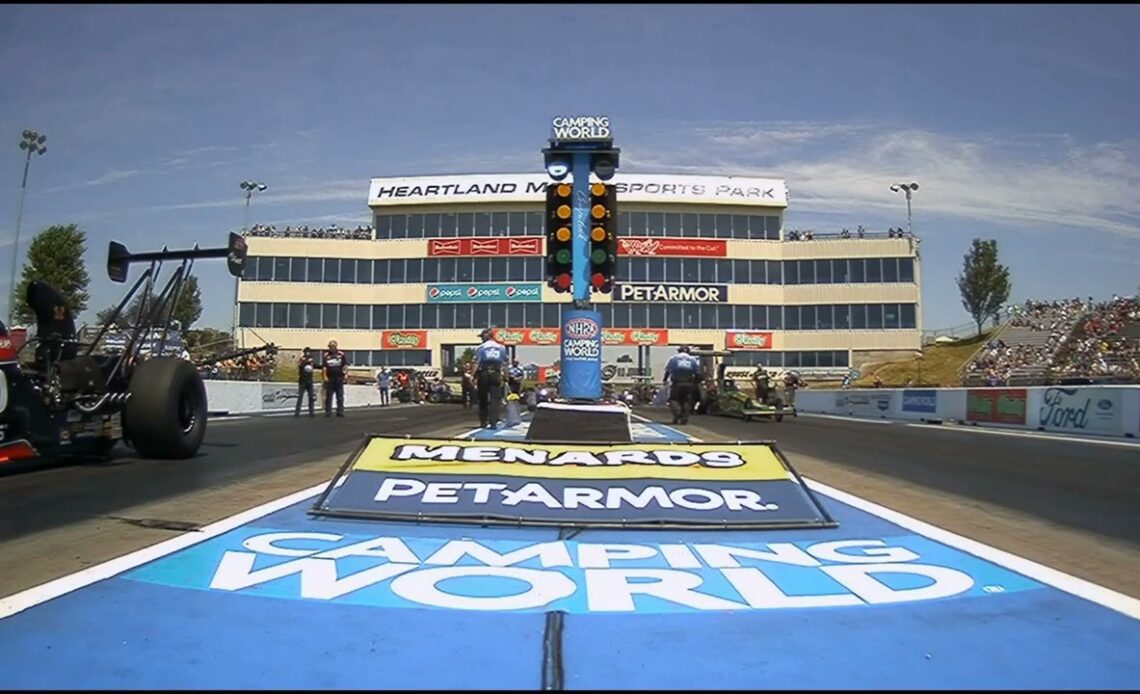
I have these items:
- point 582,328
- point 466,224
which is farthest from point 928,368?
point 582,328

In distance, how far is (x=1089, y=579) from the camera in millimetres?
4348

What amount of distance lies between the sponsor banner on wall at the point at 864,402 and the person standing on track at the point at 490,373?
1878 centimetres

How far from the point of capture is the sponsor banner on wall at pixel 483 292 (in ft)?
182

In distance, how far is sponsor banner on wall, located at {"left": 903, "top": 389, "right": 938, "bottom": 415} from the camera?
25.0 metres

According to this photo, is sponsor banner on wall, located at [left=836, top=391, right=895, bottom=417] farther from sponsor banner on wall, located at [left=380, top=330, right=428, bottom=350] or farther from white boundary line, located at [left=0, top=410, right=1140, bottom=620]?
sponsor banner on wall, located at [left=380, top=330, right=428, bottom=350]

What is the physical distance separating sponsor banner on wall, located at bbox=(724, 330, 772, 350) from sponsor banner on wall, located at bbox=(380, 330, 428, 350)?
2127cm

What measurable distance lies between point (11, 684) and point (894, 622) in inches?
133

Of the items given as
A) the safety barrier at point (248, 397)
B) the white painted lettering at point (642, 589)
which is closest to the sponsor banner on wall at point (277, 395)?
the safety barrier at point (248, 397)

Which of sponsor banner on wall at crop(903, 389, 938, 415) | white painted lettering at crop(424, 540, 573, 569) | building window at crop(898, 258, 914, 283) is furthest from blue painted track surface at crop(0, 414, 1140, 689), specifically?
building window at crop(898, 258, 914, 283)

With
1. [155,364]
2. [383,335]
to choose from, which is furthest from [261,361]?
[155,364]

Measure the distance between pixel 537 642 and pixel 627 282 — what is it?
52831 millimetres

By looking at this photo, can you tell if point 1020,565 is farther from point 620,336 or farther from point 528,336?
point 620,336

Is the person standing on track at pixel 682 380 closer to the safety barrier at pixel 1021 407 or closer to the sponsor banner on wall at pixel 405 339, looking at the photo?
the safety barrier at pixel 1021 407

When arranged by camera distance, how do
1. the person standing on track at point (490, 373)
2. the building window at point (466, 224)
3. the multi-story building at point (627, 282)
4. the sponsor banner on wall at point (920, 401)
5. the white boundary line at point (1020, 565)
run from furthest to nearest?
→ the building window at point (466, 224) < the multi-story building at point (627, 282) < the sponsor banner on wall at point (920, 401) < the person standing on track at point (490, 373) < the white boundary line at point (1020, 565)
